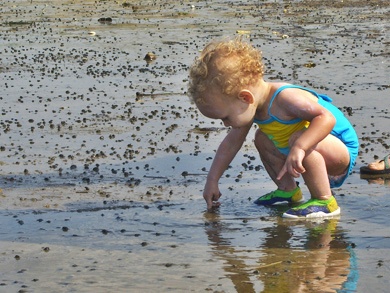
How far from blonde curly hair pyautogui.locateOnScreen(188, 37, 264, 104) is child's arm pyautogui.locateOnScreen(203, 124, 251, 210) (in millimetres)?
602

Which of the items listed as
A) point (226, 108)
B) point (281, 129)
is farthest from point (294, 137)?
point (226, 108)

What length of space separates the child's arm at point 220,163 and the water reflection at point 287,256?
0.15 m

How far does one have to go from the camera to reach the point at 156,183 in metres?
7.08

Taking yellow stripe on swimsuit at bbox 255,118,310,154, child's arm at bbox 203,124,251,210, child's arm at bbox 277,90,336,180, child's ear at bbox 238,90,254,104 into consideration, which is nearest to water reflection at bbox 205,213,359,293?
child's arm at bbox 203,124,251,210

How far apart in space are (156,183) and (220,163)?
0.97 metres

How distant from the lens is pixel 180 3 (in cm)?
2481

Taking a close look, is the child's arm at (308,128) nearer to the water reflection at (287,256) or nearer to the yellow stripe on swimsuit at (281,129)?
the yellow stripe on swimsuit at (281,129)

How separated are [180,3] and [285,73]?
13028mm

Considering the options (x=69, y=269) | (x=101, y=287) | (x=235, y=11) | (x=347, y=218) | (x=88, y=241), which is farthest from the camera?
(x=235, y=11)

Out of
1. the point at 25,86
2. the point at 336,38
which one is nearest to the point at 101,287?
the point at 25,86

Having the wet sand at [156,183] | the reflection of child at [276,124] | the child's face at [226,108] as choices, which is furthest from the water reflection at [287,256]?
the child's face at [226,108]

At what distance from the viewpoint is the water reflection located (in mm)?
4641

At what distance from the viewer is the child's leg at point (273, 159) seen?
20.4 feet

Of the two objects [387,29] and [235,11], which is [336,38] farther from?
[235,11]
